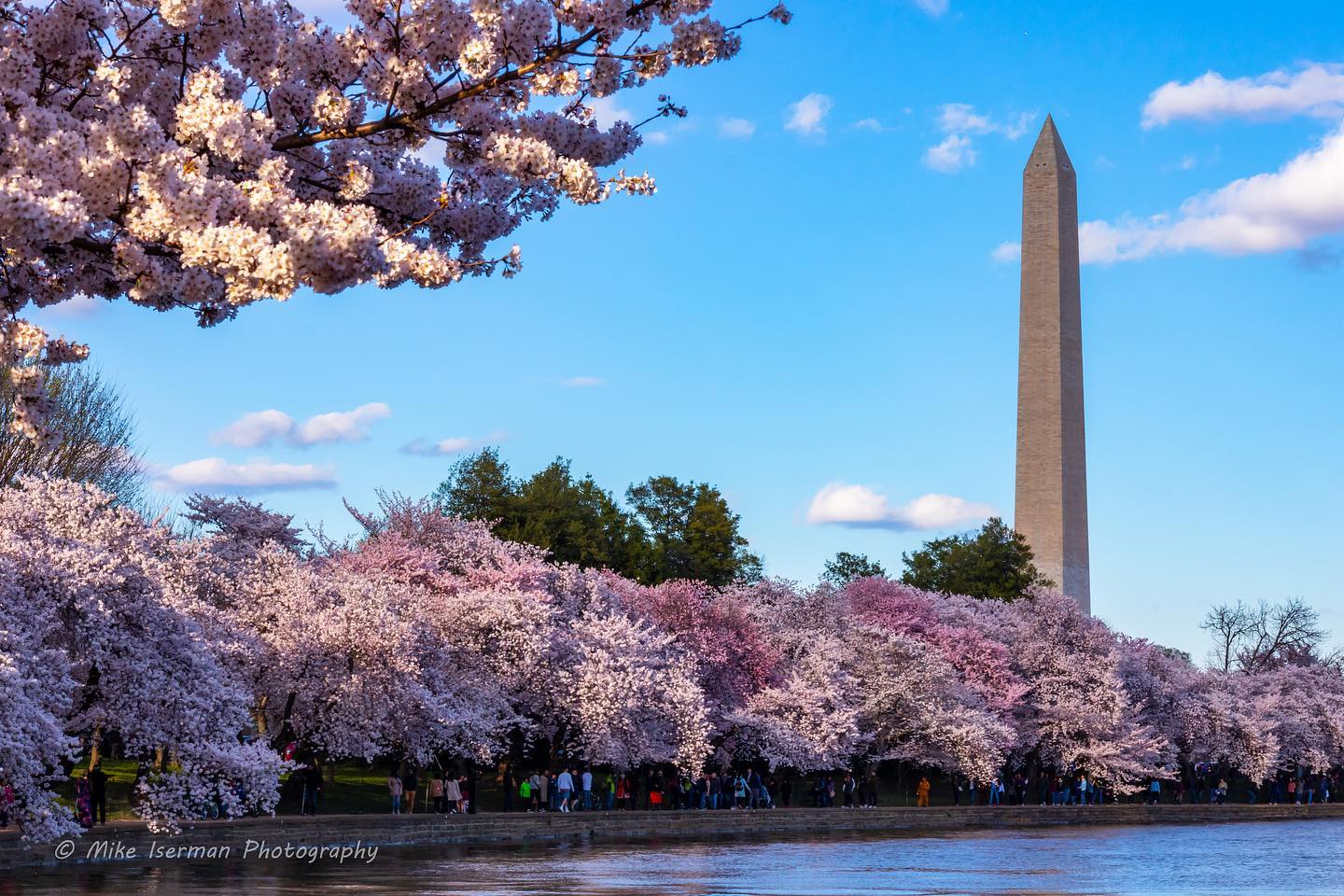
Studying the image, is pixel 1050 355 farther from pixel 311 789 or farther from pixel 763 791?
pixel 311 789

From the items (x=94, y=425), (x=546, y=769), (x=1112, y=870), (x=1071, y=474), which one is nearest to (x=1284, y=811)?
(x=1071, y=474)

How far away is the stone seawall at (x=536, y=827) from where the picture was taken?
2841 cm

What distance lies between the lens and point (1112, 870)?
2956cm

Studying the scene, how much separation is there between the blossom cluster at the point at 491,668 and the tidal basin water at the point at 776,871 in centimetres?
272

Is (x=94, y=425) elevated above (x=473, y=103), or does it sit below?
above

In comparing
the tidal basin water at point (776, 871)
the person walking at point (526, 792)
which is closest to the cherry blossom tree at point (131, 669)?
the tidal basin water at point (776, 871)

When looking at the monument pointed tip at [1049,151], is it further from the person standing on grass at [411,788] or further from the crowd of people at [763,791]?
the person standing on grass at [411,788]

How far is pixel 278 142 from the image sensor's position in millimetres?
9789

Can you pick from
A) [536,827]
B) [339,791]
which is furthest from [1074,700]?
[339,791]

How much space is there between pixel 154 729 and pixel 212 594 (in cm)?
1543

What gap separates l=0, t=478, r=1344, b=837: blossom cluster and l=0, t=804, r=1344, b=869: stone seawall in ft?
2.90

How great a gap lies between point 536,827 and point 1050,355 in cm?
3409

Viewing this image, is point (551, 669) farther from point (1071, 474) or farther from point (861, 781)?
point (1071, 474)

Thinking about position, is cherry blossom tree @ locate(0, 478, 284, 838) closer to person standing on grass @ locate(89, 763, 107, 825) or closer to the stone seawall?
the stone seawall
